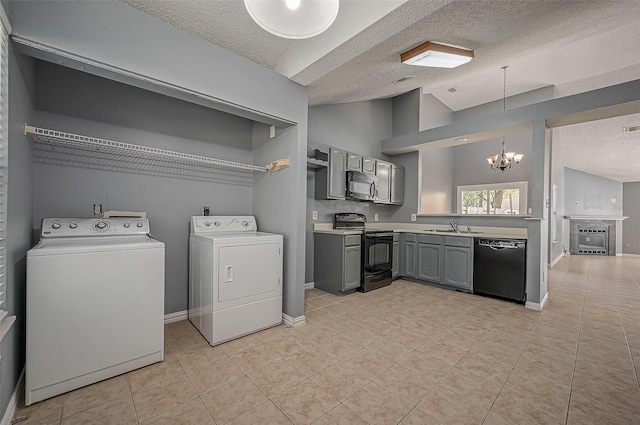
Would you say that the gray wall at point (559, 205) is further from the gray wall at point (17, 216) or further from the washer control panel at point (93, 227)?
the gray wall at point (17, 216)

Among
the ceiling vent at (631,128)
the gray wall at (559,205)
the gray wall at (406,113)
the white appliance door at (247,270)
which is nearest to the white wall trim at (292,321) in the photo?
the white appliance door at (247,270)

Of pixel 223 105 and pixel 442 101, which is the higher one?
pixel 442 101

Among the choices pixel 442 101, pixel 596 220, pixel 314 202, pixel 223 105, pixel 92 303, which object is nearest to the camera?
pixel 92 303

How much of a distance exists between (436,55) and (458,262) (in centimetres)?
288

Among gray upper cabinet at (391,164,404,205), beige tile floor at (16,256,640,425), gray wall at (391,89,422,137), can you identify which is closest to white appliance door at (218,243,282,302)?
beige tile floor at (16,256,640,425)

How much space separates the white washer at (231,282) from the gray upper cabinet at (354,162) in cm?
204

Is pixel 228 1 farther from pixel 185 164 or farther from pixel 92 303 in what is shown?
pixel 92 303

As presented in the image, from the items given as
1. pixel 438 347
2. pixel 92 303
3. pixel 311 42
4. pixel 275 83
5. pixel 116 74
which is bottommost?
pixel 438 347

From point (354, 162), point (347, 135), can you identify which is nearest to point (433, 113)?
point (347, 135)

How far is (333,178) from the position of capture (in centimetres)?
393

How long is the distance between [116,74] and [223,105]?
717 mm

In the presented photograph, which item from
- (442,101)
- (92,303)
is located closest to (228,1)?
(92,303)

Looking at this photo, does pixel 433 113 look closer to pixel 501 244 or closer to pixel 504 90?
pixel 504 90

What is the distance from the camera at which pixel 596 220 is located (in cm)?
836
